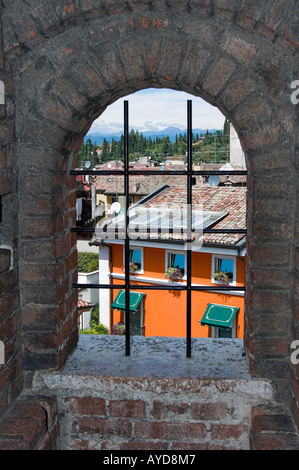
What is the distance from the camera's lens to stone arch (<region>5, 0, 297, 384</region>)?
1833mm

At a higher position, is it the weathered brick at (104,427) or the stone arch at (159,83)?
the stone arch at (159,83)

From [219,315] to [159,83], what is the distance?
33.5 feet

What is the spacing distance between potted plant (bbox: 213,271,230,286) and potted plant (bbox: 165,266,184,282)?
87 centimetres

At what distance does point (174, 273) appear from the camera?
1155cm

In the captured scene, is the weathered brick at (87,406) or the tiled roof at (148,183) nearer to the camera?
the weathered brick at (87,406)

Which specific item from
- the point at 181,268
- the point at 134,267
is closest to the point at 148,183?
the point at 134,267

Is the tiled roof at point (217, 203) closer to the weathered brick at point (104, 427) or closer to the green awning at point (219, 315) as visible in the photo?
the green awning at point (219, 315)

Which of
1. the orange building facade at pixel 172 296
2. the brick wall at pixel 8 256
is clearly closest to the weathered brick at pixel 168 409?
the brick wall at pixel 8 256

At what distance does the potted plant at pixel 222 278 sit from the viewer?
11.0 m

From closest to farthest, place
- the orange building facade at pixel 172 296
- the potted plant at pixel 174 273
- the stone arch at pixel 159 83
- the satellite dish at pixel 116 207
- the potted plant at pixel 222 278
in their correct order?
the stone arch at pixel 159 83 < the satellite dish at pixel 116 207 < the potted plant at pixel 222 278 < the potted plant at pixel 174 273 < the orange building facade at pixel 172 296

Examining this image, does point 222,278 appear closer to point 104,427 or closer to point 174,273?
point 174,273

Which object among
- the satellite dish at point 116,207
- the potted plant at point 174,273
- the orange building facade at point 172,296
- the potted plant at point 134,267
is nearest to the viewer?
the satellite dish at point 116,207

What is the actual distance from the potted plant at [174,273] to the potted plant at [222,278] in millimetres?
874
